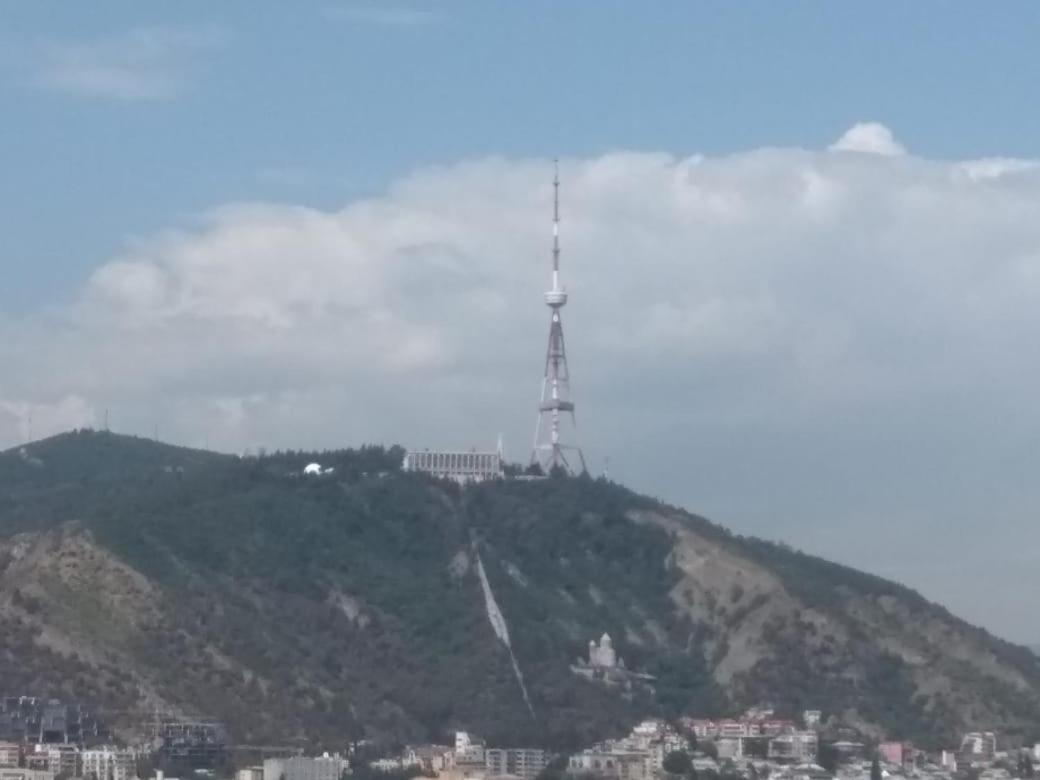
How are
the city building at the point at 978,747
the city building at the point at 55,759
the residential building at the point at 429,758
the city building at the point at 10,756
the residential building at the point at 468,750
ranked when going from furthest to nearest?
the city building at the point at 978,747
the residential building at the point at 468,750
the residential building at the point at 429,758
the city building at the point at 10,756
the city building at the point at 55,759

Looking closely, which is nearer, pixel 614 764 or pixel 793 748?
pixel 614 764

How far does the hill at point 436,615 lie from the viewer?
121 metres

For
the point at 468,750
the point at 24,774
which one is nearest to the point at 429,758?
the point at 468,750

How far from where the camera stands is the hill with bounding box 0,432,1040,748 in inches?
4764

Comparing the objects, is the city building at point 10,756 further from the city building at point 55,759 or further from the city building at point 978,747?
the city building at point 978,747

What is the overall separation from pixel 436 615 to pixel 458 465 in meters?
16.9

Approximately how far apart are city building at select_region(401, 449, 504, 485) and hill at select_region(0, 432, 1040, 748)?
4.01 feet

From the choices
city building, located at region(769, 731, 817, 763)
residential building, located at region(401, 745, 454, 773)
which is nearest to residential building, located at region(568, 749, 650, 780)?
residential building, located at region(401, 745, 454, 773)

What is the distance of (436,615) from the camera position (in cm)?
13662

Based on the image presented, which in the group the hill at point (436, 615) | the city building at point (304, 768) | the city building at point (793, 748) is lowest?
the city building at point (304, 768)

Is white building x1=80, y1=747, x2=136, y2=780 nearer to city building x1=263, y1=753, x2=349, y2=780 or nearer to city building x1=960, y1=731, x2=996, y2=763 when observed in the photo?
city building x1=263, y1=753, x2=349, y2=780

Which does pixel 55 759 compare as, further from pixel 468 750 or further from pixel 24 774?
pixel 468 750

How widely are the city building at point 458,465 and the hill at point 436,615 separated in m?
1.22

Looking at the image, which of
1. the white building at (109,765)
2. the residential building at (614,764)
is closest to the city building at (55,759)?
the white building at (109,765)
